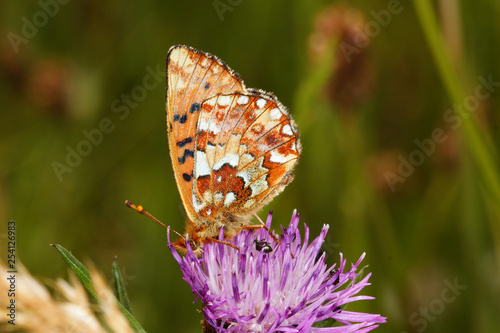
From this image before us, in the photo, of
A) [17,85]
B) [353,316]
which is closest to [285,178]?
[353,316]

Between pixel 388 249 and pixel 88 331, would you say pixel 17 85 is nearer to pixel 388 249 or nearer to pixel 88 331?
pixel 388 249

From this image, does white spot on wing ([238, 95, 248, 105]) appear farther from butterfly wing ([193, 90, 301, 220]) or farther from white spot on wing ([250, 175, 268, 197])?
white spot on wing ([250, 175, 268, 197])

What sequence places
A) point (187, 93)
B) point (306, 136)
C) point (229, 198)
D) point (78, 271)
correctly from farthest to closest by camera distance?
point (306, 136), point (187, 93), point (229, 198), point (78, 271)

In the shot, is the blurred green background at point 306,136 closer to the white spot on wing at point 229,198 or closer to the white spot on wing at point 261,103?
the white spot on wing at point 261,103

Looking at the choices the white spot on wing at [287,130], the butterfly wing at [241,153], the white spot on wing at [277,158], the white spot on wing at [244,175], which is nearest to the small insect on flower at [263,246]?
the butterfly wing at [241,153]

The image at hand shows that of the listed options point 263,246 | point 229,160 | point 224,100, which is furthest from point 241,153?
point 263,246

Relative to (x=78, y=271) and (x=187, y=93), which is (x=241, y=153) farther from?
(x=78, y=271)
